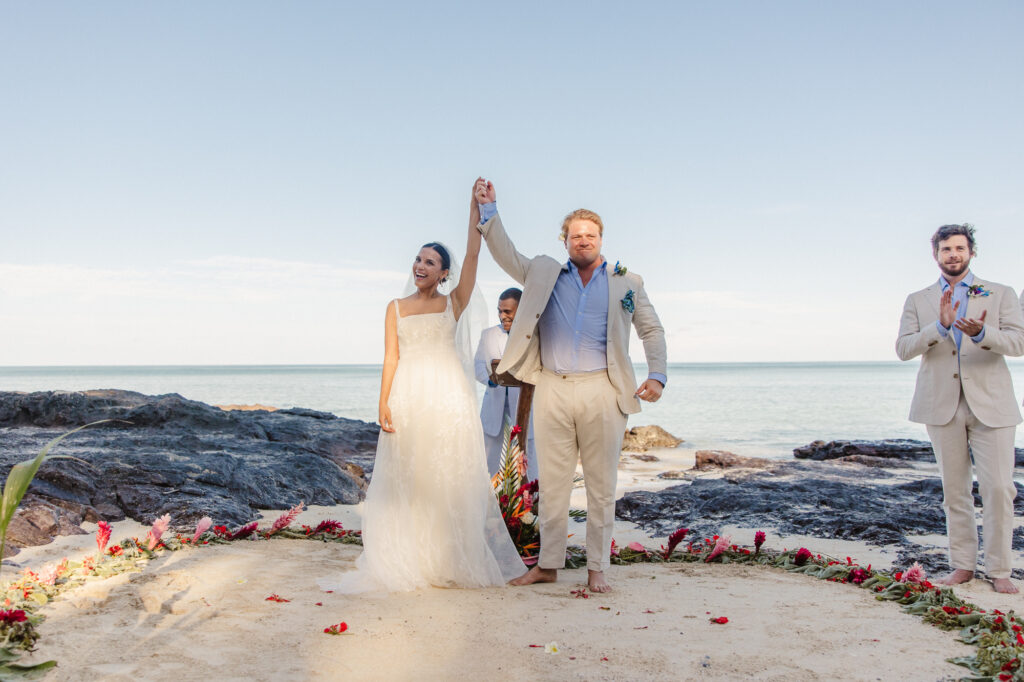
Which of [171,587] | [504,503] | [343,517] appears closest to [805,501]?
[504,503]

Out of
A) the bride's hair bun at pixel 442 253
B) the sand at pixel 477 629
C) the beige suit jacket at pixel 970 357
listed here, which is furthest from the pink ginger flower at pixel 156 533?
the beige suit jacket at pixel 970 357

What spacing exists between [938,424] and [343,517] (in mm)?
5056

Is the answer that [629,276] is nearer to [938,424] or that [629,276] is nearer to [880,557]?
[938,424]

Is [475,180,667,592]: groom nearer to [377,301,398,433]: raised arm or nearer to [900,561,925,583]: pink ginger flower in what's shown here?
[377,301,398,433]: raised arm

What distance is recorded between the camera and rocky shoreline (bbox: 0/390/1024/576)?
6.32m

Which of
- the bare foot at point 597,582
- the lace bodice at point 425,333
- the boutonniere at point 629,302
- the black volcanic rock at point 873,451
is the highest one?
the boutonniere at point 629,302

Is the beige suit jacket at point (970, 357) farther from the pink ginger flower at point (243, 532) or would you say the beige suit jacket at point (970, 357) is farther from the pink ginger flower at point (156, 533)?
the pink ginger flower at point (156, 533)

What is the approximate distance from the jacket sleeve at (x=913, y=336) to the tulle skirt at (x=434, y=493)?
9.46ft

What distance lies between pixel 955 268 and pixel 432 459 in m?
3.63

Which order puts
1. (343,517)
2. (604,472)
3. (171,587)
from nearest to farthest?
(171,587) < (604,472) < (343,517)

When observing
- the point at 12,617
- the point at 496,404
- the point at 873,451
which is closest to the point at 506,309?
the point at 496,404

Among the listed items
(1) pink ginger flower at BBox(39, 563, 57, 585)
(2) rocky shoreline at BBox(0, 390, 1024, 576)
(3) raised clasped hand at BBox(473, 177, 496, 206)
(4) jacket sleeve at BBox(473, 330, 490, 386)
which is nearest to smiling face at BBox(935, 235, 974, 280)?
(2) rocky shoreline at BBox(0, 390, 1024, 576)

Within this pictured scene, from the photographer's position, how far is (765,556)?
5516mm

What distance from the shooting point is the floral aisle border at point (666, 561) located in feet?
11.0
